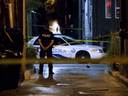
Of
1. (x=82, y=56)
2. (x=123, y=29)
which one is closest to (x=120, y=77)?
(x=123, y=29)

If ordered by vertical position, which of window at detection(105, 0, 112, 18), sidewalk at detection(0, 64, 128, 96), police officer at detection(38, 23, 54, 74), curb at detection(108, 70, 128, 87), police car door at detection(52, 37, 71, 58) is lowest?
sidewalk at detection(0, 64, 128, 96)

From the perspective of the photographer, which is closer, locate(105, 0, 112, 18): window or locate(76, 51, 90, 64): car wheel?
locate(76, 51, 90, 64): car wheel

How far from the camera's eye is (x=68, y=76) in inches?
314

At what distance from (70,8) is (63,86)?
873 inches

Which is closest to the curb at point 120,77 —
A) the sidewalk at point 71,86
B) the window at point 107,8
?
the sidewalk at point 71,86

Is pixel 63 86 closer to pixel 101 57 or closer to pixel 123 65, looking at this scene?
pixel 123 65

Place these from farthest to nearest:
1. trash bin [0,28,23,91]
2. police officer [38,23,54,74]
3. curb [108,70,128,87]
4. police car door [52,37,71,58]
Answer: police car door [52,37,71,58]
police officer [38,23,54,74]
curb [108,70,128,87]
trash bin [0,28,23,91]

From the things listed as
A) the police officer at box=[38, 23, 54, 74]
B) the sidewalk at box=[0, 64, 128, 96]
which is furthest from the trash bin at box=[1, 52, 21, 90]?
the police officer at box=[38, 23, 54, 74]

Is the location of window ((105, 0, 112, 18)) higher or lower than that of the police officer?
higher

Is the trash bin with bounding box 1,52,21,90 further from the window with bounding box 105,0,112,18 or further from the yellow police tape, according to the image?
the window with bounding box 105,0,112,18

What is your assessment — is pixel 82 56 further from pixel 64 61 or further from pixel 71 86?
pixel 71 86

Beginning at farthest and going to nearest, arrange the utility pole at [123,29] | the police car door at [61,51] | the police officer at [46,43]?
1. the police car door at [61,51]
2. the police officer at [46,43]
3. the utility pole at [123,29]

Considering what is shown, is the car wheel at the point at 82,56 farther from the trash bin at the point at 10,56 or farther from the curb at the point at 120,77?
the trash bin at the point at 10,56

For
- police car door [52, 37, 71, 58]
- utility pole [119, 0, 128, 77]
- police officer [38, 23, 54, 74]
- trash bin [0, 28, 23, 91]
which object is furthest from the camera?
police car door [52, 37, 71, 58]
